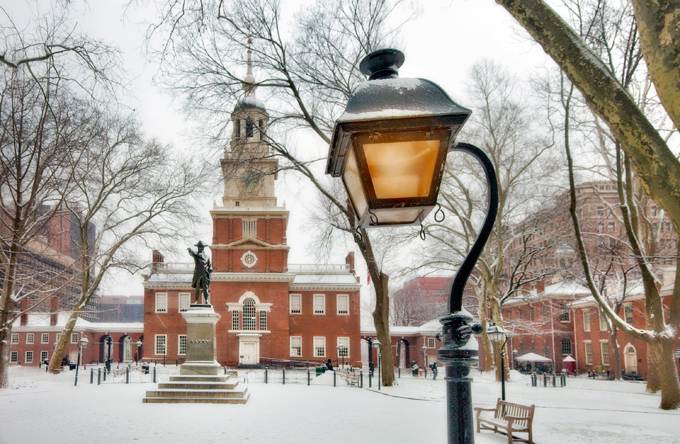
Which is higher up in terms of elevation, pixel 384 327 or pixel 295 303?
pixel 295 303

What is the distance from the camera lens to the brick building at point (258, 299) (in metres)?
41.2

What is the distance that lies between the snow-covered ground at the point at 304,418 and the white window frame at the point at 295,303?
23.0 meters

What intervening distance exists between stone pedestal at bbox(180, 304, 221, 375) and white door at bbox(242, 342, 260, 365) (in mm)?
21305

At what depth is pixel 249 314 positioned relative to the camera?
137ft

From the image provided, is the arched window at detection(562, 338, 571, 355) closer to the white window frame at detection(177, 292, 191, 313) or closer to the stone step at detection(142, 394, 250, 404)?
the white window frame at detection(177, 292, 191, 313)

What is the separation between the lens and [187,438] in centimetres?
1127

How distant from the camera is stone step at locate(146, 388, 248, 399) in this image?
17906mm

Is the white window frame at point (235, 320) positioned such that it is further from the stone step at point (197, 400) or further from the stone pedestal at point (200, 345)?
the stone step at point (197, 400)

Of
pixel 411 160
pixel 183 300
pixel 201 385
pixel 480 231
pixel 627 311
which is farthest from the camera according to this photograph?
pixel 183 300

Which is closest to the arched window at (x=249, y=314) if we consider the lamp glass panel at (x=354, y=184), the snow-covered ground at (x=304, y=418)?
the snow-covered ground at (x=304, y=418)

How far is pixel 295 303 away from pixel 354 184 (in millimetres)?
43793

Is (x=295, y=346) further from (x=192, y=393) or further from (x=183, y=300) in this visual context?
(x=192, y=393)

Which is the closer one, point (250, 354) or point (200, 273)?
point (200, 273)

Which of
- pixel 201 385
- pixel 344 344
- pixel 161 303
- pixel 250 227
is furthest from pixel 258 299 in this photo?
pixel 201 385
